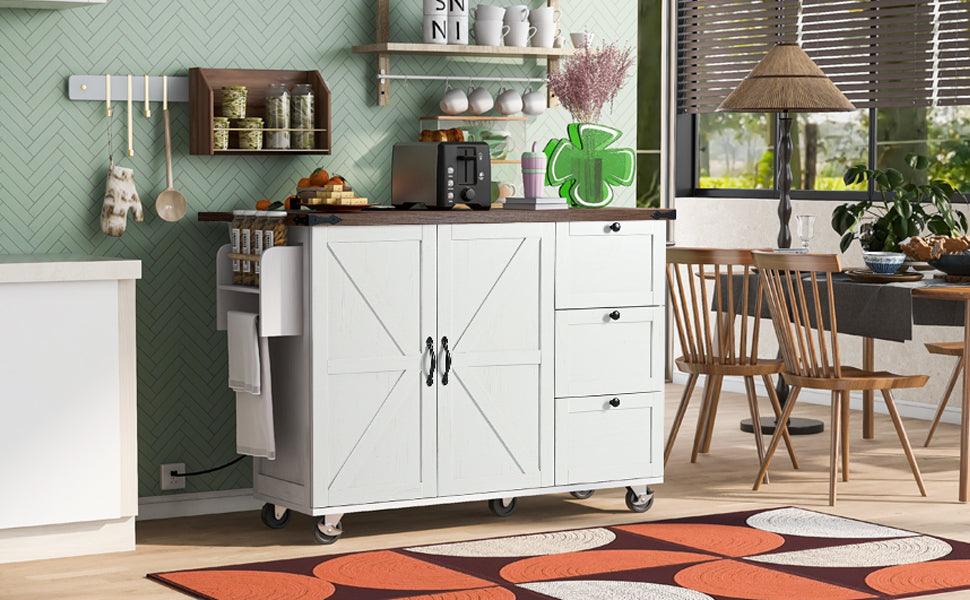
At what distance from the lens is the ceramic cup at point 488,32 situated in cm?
503

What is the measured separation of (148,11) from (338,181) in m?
0.76

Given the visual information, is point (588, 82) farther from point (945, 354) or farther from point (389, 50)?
point (945, 354)

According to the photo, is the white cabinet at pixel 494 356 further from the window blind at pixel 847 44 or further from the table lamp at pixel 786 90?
the window blind at pixel 847 44

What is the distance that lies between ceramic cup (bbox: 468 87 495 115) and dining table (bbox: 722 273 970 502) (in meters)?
1.31

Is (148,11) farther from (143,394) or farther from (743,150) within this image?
(743,150)

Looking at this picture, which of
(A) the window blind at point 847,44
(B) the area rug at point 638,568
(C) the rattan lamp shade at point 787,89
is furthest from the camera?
(A) the window blind at point 847,44

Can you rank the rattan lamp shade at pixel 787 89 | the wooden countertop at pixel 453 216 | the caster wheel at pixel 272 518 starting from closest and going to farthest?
1. the wooden countertop at pixel 453 216
2. the caster wheel at pixel 272 518
3. the rattan lamp shade at pixel 787 89

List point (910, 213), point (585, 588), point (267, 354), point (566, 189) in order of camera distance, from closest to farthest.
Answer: point (585, 588) → point (267, 354) → point (566, 189) → point (910, 213)

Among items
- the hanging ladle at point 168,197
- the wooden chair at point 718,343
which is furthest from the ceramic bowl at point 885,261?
the hanging ladle at point 168,197

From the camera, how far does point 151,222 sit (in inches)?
185

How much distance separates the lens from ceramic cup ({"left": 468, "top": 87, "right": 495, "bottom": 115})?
509cm

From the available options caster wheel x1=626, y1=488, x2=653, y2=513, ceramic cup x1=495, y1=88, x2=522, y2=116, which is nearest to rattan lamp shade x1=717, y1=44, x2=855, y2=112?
ceramic cup x1=495, y1=88, x2=522, y2=116

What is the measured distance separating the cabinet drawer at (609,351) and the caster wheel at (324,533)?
0.80m

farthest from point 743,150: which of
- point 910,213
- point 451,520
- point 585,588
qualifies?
point 585,588
